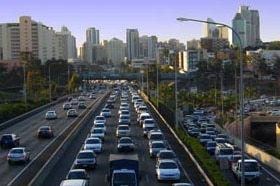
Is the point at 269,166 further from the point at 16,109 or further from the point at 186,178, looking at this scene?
the point at 16,109

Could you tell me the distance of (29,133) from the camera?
56062mm

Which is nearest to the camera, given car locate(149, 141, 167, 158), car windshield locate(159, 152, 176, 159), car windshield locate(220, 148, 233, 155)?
car windshield locate(159, 152, 176, 159)

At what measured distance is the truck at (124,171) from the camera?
25.6 m

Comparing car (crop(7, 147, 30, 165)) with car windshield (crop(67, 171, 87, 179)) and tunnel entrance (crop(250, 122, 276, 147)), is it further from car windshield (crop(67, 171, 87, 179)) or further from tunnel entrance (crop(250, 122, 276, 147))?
tunnel entrance (crop(250, 122, 276, 147))

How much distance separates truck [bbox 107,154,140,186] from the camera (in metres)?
25.6

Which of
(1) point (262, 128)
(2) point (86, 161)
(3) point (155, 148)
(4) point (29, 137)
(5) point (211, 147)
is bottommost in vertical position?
(1) point (262, 128)

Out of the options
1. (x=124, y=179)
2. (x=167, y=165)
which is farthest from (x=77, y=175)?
(x=167, y=165)

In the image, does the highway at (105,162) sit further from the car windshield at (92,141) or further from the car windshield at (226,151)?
the car windshield at (226,151)

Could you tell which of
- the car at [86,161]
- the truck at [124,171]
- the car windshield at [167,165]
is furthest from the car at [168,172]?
the car at [86,161]

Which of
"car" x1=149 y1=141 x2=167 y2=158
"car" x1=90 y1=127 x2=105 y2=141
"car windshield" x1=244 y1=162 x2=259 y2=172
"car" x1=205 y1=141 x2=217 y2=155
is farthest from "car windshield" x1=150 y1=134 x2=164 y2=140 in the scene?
"car windshield" x1=244 y1=162 x2=259 y2=172

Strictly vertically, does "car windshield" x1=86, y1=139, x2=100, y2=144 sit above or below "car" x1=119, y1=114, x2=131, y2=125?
above

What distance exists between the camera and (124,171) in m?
26.3

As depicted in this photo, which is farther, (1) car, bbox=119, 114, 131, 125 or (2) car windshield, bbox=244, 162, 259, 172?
(1) car, bbox=119, 114, 131, 125

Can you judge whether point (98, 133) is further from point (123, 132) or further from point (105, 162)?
point (105, 162)
